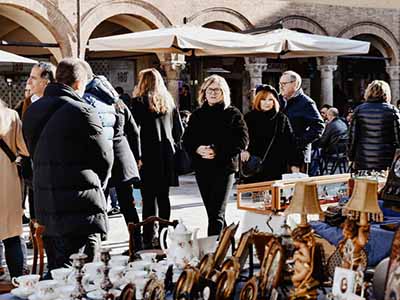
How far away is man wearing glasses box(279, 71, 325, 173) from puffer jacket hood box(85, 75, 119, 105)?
1.74 metres

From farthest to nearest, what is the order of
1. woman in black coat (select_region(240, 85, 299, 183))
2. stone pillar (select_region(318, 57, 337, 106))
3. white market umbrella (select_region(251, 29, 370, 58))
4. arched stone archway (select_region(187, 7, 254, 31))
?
stone pillar (select_region(318, 57, 337, 106)), arched stone archway (select_region(187, 7, 254, 31)), white market umbrella (select_region(251, 29, 370, 58)), woman in black coat (select_region(240, 85, 299, 183))

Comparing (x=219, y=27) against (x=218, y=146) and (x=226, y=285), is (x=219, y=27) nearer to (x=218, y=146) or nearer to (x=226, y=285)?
(x=218, y=146)

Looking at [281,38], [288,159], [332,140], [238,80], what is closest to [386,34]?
[238,80]

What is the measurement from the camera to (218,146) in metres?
5.94

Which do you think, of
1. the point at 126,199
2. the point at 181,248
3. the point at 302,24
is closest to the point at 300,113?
the point at 126,199

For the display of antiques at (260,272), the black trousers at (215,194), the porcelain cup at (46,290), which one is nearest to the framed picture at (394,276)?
the display of antiques at (260,272)

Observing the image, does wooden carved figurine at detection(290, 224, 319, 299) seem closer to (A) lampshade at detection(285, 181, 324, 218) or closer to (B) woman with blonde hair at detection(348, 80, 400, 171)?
(A) lampshade at detection(285, 181, 324, 218)

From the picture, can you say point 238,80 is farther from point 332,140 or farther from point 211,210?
point 211,210

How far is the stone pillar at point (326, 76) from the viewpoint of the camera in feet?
61.9

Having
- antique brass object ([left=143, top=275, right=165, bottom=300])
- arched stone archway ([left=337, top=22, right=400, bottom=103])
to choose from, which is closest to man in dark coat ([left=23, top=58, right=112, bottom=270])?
antique brass object ([left=143, top=275, right=165, bottom=300])

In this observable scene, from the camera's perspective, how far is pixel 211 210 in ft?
19.6

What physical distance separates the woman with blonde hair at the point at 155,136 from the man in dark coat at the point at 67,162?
222 cm

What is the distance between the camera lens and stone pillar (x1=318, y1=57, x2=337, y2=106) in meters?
18.9

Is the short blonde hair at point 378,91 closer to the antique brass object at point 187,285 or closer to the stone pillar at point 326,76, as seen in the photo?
the antique brass object at point 187,285
